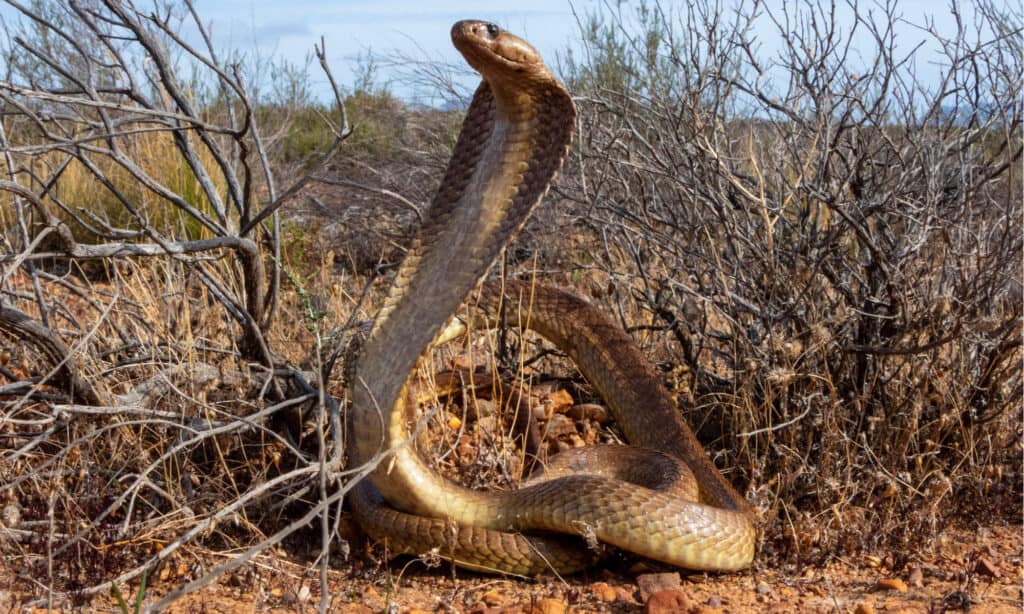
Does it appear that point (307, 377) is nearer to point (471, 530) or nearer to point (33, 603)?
point (471, 530)

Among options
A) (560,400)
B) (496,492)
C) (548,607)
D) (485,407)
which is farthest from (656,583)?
(560,400)

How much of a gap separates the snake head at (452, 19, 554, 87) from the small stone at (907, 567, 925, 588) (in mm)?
2148

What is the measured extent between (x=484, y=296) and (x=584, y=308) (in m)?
0.49

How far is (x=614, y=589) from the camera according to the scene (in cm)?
332

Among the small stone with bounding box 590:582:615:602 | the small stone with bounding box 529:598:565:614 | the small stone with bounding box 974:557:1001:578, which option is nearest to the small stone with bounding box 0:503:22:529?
the small stone with bounding box 529:598:565:614

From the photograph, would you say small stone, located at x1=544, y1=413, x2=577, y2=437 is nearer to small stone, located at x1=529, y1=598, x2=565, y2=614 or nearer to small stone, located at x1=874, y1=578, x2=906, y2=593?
small stone, located at x1=529, y1=598, x2=565, y2=614

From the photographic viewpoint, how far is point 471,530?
3439mm

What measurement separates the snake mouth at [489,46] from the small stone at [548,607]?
1.64 m

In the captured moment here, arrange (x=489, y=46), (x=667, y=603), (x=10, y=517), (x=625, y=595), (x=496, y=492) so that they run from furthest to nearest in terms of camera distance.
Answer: (x=496, y=492)
(x=10, y=517)
(x=625, y=595)
(x=667, y=603)
(x=489, y=46)

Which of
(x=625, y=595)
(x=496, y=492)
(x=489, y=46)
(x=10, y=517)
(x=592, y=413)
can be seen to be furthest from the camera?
(x=592, y=413)

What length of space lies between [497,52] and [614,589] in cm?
180

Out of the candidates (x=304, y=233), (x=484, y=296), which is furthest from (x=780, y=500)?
(x=304, y=233)

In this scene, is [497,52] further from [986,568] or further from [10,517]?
[986,568]

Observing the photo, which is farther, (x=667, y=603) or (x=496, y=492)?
(x=496, y=492)
